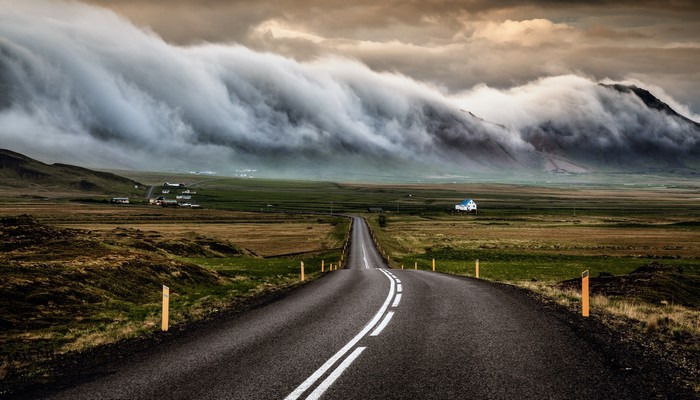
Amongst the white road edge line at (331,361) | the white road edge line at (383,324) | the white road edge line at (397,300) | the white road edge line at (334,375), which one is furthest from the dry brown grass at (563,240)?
the white road edge line at (334,375)

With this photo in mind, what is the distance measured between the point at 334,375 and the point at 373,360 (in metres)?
1.32

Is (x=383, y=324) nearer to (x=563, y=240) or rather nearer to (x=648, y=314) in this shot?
(x=648, y=314)

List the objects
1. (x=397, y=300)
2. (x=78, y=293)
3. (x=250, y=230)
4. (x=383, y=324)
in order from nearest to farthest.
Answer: (x=383, y=324), (x=397, y=300), (x=78, y=293), (x=250, y=230)

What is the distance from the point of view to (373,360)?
Result: 415 inches

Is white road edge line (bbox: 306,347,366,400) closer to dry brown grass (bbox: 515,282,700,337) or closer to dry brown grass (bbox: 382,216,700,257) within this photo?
dry brown grass (bbox: 515,282,700,337)

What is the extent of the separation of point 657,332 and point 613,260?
5793 cm

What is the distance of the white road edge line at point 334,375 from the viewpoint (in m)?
8.42

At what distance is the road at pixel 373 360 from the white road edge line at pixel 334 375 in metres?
0.02

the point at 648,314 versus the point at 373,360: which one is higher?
the point at 373,360

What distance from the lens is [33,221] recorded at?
35.2m

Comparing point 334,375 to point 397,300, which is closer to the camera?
point 334,375

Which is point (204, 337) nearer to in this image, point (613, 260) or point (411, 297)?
point (411, 297)

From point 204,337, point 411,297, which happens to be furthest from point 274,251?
point 204,337

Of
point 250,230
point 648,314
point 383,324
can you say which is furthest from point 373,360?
point 250,230
